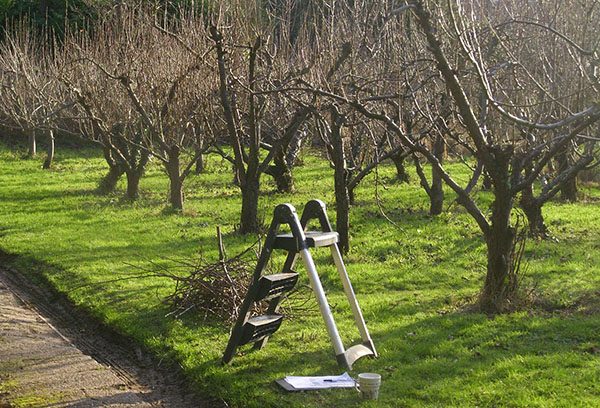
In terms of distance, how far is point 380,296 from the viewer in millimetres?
9430

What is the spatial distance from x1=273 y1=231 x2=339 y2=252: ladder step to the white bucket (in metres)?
1.15

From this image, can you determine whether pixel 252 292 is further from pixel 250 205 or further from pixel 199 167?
pixel 199 167

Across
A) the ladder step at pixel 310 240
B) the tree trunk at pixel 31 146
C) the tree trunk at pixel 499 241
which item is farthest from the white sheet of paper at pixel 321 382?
the tree trunk at pixel 31 146

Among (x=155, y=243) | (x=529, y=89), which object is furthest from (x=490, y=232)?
(x=155, y=243)

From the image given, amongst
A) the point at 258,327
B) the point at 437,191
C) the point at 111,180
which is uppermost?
the point at 437,191

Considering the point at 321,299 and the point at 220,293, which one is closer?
the point at 321,299

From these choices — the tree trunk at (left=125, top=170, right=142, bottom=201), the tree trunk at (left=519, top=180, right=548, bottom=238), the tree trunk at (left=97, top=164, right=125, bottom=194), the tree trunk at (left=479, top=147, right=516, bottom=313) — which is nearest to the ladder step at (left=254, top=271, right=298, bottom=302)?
the tree trunk at (left=479, top=147, right=516, bottom=313)

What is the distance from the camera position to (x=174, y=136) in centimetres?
1836

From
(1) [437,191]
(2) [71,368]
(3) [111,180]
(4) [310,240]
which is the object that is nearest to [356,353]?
(4) [310,240]

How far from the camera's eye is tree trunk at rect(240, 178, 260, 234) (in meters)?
13.4

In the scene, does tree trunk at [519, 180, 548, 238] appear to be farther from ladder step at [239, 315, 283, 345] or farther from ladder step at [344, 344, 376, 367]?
ladder step at [239, 315, 283, 345]

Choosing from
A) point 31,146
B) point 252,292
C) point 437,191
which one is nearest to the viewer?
point 252,292

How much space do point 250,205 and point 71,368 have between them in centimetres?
691

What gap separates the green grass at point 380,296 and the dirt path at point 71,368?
0.23 metres
